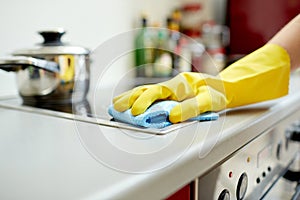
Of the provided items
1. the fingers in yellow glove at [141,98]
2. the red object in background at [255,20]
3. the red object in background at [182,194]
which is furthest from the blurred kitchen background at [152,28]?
the red object in background at [182,194]

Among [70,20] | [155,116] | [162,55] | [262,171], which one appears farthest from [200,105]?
[162,55]

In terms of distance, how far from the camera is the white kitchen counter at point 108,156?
12.1 inches

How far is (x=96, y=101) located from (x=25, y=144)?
0.31 m

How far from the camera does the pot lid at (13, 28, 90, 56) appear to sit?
0.71 metres

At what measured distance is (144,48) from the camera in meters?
1.36

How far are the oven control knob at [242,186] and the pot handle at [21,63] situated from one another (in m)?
0.44

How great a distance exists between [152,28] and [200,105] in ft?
2.96

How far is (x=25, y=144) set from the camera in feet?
1.49

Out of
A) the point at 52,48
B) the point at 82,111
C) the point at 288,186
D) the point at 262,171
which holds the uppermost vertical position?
the point at 52,48

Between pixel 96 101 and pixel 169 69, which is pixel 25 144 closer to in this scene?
pixel 96 101

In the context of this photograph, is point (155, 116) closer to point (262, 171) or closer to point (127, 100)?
point (127, 100)

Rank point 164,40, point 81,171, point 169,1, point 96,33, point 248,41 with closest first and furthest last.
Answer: point 81,171 < point 96,33 < point 164,40 < point 169,1 < point 248,41

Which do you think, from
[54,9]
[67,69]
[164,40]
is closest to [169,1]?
[164,40]

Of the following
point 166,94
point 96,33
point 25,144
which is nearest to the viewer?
point 25,144
